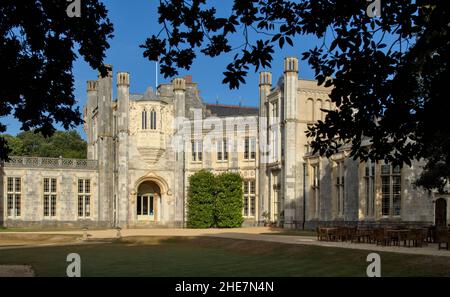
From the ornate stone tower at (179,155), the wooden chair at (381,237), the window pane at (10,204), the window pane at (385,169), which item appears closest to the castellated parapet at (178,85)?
the ornate stone tower at (179,155)

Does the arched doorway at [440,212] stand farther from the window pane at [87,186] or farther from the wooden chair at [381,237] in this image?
the window pane at [87,186]

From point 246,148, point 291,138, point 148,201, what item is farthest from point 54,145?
point 291,138

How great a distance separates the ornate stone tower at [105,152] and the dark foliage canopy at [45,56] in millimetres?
45284

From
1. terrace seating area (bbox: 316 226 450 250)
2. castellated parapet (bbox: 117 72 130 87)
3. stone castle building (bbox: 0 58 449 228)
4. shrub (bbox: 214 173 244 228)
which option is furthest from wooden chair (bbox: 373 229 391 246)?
castellated parapet (bbox: 117 72 130 87)

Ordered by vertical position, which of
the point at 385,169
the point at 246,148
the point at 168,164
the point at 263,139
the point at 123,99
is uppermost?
the point at 123,99

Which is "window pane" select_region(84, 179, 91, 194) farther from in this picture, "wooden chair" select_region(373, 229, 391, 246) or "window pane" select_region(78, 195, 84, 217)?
"wooden chair" select_region(373, 229, 391, 246)

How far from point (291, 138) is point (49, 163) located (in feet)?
75.0

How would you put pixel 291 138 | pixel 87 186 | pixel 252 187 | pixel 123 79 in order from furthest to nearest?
pixel 87 186
pixel 252 187
pixel 123 79
pixel 291 138

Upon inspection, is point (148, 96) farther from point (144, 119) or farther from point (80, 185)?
point (80, 185)

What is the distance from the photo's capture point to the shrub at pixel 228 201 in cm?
5538

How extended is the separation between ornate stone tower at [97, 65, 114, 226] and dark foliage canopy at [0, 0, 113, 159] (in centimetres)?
4528

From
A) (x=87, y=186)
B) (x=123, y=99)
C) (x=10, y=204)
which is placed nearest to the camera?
(x=10, y=204)

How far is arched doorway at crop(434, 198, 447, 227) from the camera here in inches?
1583

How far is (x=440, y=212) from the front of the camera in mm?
40406
